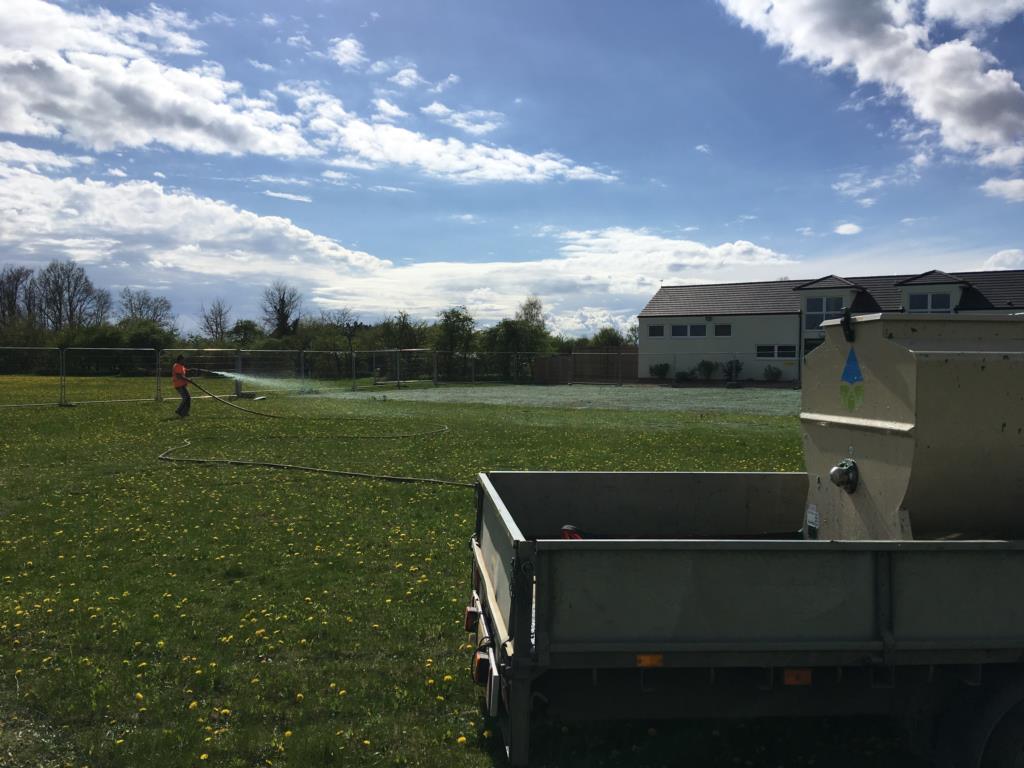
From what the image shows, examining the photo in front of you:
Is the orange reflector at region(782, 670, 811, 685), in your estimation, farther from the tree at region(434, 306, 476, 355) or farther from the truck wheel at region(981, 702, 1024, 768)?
the tree at region(434, 306, 476, 355)

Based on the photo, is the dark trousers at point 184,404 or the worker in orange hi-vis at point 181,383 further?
the dark trousers at point 184,404

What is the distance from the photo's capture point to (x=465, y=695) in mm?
4668

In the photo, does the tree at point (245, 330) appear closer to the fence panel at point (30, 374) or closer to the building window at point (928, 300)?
the fence panel at point (30, 374)

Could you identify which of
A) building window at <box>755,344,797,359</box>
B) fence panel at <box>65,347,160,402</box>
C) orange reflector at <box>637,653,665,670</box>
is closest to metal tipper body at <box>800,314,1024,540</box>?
orange reflector at <box>637,653,665,670</box>

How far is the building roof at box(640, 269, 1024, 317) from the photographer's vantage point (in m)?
45.6

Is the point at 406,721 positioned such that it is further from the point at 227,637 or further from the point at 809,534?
the point at 809,534

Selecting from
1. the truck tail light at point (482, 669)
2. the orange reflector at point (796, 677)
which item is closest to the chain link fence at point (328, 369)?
the truck tail light at point (482, 669)

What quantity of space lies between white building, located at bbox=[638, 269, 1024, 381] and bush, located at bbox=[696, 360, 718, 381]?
0.21 ft

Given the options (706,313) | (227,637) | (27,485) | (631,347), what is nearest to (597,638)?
(227,637)

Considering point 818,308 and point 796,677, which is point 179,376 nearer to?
point 796,677

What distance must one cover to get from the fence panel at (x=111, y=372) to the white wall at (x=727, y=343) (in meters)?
31.4

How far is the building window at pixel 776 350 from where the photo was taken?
50.4m

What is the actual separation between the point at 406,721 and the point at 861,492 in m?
2.68

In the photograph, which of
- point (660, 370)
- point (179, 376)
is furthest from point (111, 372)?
point (660, 370)
